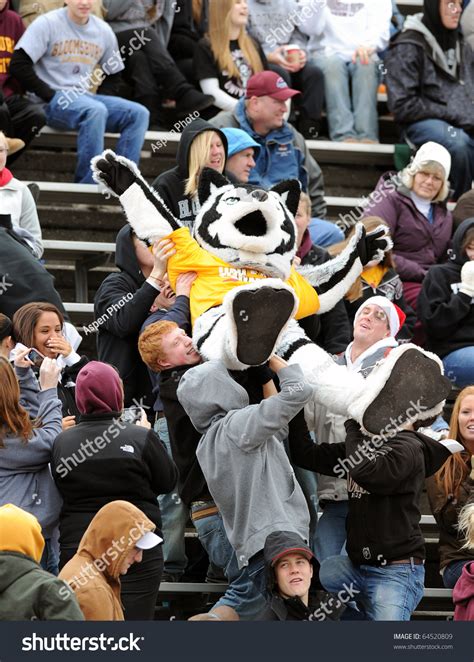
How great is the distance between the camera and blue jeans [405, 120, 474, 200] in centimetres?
954

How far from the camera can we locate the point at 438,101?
9750mm

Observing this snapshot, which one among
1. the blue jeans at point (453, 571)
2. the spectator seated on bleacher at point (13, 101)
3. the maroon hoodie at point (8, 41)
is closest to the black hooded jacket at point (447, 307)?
the blue jeans at point (453, 571)

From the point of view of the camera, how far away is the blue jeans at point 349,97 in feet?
32.4

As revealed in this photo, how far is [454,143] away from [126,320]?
10.3 feet

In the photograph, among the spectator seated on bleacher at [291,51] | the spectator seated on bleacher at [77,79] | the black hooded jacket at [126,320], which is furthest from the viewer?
the spectator seated on bleacher at [291,51]

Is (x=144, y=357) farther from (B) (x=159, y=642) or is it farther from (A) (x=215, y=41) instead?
(A) (x=215, y=41)

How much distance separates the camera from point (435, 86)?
9742 mm

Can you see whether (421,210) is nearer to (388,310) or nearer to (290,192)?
(290,192)

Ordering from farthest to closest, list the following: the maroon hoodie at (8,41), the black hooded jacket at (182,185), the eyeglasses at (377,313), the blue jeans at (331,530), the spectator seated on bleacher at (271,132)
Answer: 1. the maroon hoodie at (8,41)
2. the spectator seated on bleacher at (271,132)
3. the black hooded jacket at (182,185)
4. the eyeglasses at (377,313)
5. the blue jeans at (331,530)

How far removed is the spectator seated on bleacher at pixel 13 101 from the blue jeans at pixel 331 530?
2.82m

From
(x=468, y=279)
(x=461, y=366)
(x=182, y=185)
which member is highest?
(x=182, y=185)

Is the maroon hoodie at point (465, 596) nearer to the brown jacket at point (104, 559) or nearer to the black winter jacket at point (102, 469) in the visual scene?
the black winter jacket at point (102, 469)

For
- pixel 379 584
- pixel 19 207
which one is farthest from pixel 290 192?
pixel 379 584

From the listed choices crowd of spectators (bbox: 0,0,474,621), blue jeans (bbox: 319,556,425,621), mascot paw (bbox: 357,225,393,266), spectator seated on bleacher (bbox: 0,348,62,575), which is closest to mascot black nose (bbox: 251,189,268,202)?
crowd of spectators (bbox: 0,0,474,621)
